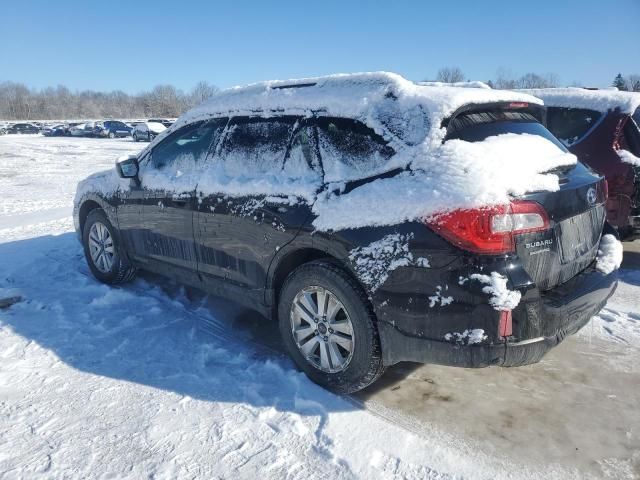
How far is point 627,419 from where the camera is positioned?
2814 mm

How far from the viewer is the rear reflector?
7.99 feet

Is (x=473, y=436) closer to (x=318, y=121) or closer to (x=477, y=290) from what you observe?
(x=477, y=290)

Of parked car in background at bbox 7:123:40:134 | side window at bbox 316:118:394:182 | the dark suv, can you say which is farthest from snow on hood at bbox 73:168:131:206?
parked car in background at bbox 7:123:40:134

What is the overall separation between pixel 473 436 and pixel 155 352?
226cm

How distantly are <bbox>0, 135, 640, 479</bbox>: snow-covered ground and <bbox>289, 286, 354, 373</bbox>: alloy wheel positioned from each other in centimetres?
20

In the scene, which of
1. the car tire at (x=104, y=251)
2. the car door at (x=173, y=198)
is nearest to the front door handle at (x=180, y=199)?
the car door at (x=173, y=198)

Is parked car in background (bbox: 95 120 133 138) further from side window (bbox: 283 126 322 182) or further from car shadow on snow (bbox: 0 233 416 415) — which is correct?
side window (bbox: 283 126 322 182)

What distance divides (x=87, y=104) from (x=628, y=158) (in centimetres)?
12373

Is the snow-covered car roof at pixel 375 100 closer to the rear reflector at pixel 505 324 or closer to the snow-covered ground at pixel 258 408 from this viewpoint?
the rear reflector at pixel 505 324

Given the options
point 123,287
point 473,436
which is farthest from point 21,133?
point 473,436

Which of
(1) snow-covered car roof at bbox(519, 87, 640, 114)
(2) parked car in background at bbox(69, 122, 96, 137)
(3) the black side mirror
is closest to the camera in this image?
(3) the black side mirror

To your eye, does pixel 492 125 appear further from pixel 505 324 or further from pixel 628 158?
pixel 628 158

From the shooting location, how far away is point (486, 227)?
2414 mm

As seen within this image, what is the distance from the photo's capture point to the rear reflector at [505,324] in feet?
7.99
